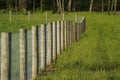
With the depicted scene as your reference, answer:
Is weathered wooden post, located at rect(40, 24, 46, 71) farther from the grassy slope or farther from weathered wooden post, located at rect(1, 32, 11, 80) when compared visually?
weathered wooden post, located at rect(1, 32, 11, 80)

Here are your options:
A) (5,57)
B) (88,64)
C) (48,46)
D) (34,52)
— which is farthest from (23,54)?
(88,64)

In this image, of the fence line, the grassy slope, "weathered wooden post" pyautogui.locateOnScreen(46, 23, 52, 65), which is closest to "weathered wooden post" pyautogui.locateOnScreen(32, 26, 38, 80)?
the fence line

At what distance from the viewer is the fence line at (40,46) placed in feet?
29.6

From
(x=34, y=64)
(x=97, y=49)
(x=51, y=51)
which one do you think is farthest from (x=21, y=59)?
(x=97, y=49)

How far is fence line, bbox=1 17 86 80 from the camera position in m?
9.03

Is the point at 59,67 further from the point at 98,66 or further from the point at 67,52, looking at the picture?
the point at 67,52

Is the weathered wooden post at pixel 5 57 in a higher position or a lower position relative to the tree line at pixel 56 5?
higher

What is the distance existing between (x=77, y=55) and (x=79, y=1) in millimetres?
81974

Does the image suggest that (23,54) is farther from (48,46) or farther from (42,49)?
(48,46)

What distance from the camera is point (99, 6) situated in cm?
9656

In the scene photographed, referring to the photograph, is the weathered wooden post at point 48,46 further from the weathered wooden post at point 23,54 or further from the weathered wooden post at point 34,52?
the weathered wooden post at point 23,54

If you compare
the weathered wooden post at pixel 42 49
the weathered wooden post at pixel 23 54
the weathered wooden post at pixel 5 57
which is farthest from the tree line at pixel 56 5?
the weathered wooden post at pixel 5 57

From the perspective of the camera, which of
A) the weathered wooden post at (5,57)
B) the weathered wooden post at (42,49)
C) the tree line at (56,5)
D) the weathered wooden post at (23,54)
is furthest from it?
the tree line at (56,5)

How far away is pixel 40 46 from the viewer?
12984mm
